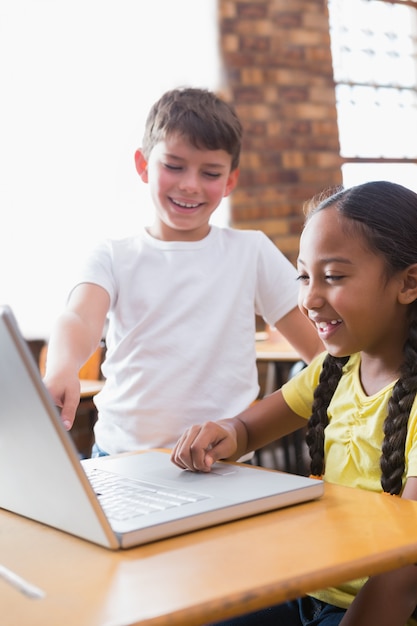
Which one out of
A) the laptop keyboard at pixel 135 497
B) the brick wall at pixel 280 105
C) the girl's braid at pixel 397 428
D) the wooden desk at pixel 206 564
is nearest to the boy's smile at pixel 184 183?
the girl's braid at pixel 397 428

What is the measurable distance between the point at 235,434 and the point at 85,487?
52 centimetres

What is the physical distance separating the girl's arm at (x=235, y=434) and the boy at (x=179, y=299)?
31cm

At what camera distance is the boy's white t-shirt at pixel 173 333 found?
5.24ft

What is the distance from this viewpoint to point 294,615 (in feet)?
3.55

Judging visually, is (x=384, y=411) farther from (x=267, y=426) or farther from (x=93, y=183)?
(x=93, y=183)

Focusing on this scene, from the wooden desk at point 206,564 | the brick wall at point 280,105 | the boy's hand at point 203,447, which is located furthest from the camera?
the brick wall at point 280,105

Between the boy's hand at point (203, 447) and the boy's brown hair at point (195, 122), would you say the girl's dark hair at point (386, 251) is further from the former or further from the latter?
the boy's brown hair at point (195, 122)

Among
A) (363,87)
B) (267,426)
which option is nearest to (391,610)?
(267,426)

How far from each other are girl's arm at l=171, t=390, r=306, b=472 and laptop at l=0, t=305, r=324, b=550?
Result: 0.09 feet

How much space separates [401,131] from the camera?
17.9ft

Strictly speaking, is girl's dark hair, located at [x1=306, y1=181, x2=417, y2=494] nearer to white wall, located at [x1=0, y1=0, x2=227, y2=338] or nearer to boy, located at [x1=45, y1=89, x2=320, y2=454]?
boy, located at [x1=45, y1=89, x2=320, y2=454]

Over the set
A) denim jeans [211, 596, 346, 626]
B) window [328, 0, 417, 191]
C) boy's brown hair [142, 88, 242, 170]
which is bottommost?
denim jeans [211, 596, 346, 626]

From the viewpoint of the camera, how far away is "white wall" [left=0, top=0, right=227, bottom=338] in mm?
4121

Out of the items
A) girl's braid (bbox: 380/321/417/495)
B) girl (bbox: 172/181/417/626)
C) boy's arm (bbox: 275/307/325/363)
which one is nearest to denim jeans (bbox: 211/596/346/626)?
girl (bbox: 172/181/417/626)
